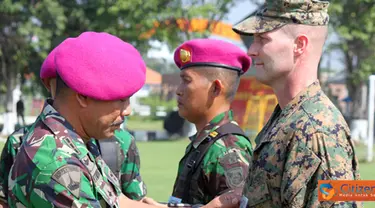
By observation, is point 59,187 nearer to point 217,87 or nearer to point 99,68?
point 99,68

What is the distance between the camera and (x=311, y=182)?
2246mm

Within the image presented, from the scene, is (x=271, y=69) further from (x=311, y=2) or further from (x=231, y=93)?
(x=231, y=93)

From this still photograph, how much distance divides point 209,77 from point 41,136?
1.65 metres

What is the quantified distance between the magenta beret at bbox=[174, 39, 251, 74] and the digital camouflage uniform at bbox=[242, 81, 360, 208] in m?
1.32

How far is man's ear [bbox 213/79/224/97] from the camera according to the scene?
374 centimetres

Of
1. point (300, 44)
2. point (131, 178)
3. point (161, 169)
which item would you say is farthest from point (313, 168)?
point (161, 169)

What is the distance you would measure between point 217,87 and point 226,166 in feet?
1.89

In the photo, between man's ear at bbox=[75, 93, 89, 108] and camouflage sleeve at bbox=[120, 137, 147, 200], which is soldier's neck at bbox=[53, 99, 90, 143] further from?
camouflage sleeve at bbox=[120, 137, 147, 200]

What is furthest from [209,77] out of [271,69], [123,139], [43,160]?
[43,160]

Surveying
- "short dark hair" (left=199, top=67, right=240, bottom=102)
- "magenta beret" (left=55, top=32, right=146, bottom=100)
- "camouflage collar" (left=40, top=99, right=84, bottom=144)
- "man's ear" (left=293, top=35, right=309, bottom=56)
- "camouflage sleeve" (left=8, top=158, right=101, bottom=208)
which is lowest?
"camouflage sleeve" (left=8, top=158, right=101, bottom=208)

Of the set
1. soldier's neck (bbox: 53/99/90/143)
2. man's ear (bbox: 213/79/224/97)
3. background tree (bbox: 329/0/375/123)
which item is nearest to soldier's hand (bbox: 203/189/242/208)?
soldier's neck (bbox: 53/99/90/143)

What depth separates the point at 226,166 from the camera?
3357 mm

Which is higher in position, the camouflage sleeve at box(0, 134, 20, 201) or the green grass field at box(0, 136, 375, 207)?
the camouflage sleeve at box(0, 134, 20, 201)

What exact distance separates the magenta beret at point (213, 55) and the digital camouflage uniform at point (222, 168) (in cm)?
48
